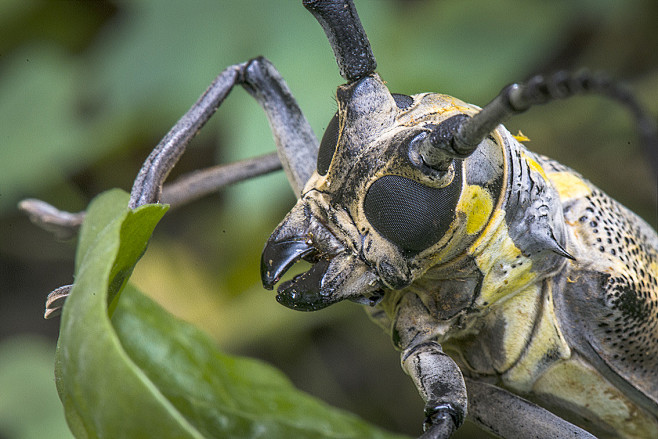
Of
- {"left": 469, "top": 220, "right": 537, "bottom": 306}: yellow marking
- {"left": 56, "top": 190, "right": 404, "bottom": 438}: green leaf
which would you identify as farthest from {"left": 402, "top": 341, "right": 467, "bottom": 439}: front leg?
{"left": 56, "top": 190, "right": 404, "bottom": 438}: green leaf

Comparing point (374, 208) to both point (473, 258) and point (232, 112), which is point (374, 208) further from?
point (232, 112)

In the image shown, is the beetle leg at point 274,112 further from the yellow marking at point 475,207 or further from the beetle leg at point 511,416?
the beetle leg at point 511,416

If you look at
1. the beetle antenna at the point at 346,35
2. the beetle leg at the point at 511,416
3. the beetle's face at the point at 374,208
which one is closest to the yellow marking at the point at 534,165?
the beetle's face at the point at 374,208

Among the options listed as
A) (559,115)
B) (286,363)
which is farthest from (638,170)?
(286,363)

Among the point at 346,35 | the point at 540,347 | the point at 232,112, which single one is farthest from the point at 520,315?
the point at 232,112

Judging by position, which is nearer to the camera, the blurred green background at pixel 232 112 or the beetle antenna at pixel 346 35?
the beetle antenna at pixel 346 35
